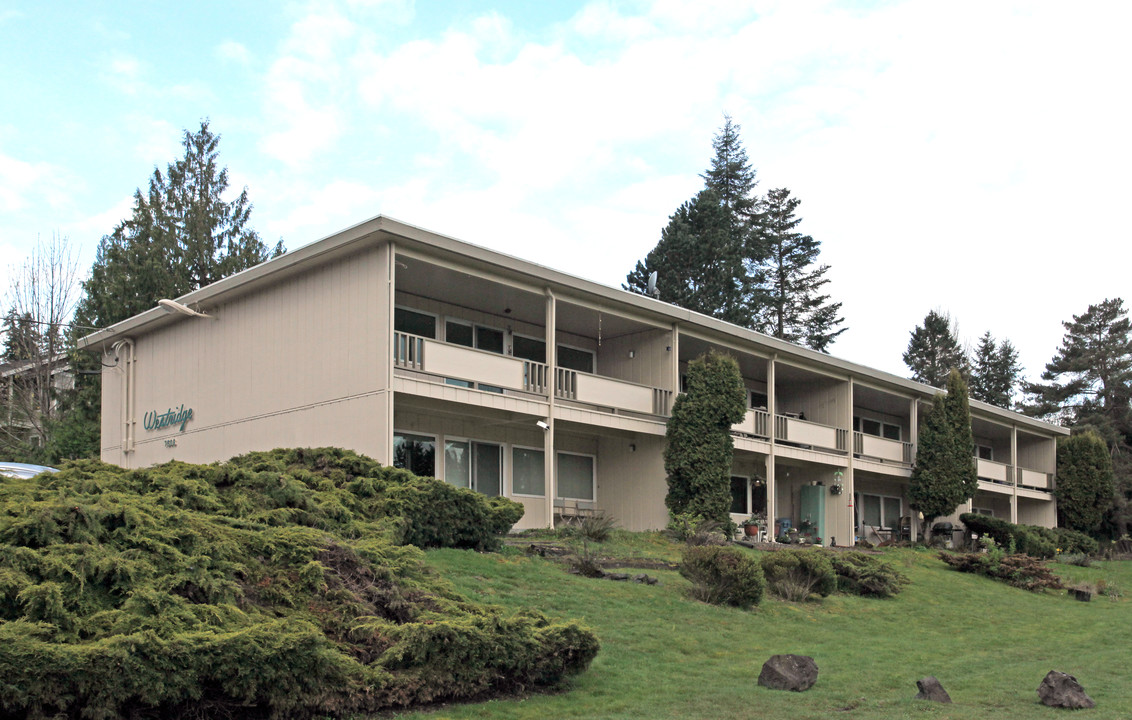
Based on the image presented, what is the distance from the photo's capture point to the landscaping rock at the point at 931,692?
9.40 meters

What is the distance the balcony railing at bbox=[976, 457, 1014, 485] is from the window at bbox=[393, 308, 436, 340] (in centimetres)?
2224

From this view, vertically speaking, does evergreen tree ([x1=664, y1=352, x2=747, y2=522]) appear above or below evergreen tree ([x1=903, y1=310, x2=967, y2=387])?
below

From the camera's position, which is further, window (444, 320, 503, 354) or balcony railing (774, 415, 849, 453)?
balcony railing (774, 415, 849, 453)

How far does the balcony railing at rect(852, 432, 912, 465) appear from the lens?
30.9 metres

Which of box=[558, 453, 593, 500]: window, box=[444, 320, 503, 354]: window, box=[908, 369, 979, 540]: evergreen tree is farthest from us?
box=[908, 369, 979, 540]: evergreen tree

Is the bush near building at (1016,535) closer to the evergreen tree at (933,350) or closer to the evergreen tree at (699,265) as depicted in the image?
the evergreen tree at (699,265)

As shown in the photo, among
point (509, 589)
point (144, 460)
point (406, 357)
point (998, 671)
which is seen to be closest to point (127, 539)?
point (509, 589)

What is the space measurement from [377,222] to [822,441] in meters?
16.4

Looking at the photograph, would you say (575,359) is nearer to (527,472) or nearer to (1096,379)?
(527,472)

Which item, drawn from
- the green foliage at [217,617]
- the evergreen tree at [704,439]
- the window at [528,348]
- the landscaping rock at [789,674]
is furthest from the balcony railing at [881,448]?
the green foliage at [217,617]

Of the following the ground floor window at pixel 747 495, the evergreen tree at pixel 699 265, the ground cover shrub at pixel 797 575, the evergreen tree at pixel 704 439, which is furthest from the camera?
the evergreen tree at pixel 699 265

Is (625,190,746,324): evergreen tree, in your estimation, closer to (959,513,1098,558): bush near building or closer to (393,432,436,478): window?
(959,513,1098,558): bush near building

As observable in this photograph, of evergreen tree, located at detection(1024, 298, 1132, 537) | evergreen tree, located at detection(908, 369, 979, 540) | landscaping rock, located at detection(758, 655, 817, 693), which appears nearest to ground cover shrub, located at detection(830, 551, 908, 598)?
landscaping rock, located at detection(758, 655, 817, 693)

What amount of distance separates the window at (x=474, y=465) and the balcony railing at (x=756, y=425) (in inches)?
258
